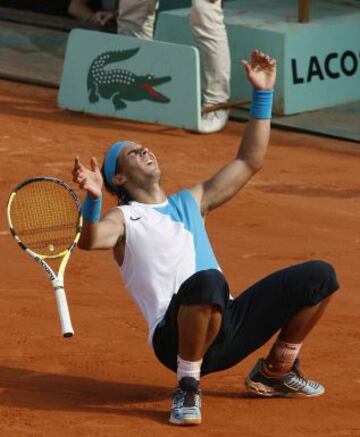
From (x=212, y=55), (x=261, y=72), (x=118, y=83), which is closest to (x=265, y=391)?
(x=261, y=72)

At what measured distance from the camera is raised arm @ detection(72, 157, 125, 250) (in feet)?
19.7

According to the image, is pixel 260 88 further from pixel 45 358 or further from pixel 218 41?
pixel 218 41

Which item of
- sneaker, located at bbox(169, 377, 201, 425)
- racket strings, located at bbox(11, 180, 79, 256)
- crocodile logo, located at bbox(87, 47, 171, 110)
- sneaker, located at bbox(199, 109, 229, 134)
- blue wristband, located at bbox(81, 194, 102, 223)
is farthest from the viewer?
crocodile logo, located at bbox(87, 47, 171, 110)

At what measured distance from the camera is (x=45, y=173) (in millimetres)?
10562

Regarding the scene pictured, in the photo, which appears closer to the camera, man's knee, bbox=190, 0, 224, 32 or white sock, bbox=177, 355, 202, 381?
white sock, bbox=177, 355, 202, 381

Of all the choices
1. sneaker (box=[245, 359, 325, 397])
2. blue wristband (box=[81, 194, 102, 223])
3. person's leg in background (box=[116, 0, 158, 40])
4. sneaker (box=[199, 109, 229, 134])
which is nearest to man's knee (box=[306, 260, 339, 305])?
sneaker (box=[245, 359, 325, 397])

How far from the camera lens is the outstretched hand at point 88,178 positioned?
598 cm

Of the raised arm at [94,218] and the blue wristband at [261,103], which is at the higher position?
the blue wristband at [261,103]

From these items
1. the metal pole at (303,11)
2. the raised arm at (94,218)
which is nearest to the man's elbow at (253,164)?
the raised arm at (94,218)

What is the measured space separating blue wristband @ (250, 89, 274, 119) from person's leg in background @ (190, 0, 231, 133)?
16.8 feet

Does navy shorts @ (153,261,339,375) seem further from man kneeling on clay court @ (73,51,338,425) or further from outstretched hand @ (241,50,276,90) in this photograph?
outstretched hand @ (241,50,276,90)

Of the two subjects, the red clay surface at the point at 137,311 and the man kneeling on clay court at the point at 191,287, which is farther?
the red clay surface at the point at 137,311

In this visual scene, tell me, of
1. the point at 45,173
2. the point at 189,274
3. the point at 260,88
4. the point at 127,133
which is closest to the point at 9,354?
the point at 189,274

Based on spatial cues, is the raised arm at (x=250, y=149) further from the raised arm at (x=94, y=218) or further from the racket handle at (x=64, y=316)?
the racket handle at (x=64, y=316)
